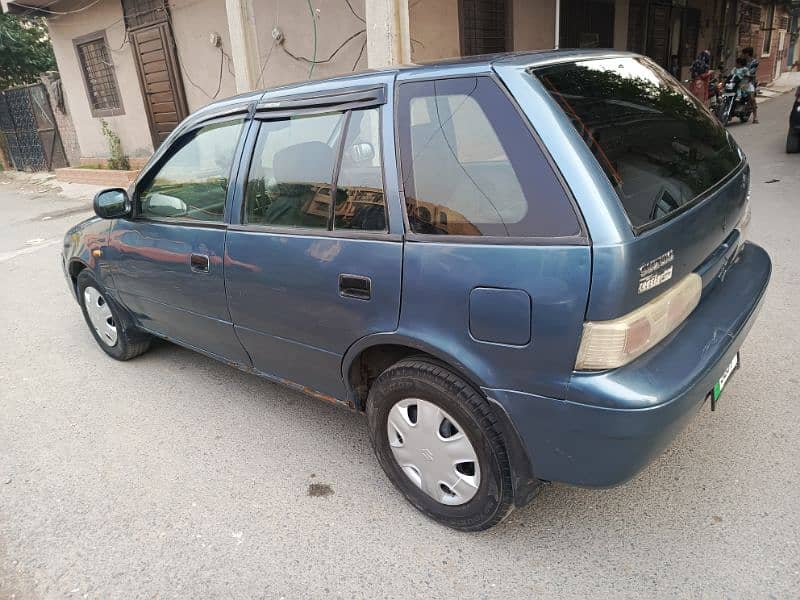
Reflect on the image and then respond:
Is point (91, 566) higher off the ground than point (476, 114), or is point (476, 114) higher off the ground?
point (476, 114)

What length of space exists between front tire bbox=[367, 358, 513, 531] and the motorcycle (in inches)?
508

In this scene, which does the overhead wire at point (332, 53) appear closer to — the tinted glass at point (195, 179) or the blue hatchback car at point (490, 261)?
the tinted glass at point (195, 179)

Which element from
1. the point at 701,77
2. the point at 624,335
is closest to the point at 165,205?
the point at 624,335

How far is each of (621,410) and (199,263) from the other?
7.12 ft

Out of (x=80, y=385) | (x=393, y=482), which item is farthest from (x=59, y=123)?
(x=393, y=482)

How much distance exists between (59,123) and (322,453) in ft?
54.8

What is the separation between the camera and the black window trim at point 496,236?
5.78 feet

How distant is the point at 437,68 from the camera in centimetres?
218

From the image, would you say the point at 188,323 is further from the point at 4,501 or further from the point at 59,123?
the point at 59,123

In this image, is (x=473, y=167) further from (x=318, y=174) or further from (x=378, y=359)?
(x=378, y=359)

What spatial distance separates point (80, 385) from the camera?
3.89 metres

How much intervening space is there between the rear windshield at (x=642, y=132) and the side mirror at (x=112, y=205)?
256 cm

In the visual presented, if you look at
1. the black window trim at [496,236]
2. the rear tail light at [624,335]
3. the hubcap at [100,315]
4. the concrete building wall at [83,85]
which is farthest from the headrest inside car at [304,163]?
the concrete building wall at [83,85]

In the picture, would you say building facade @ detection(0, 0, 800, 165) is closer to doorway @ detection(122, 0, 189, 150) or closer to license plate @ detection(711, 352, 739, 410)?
doorway @ detection(122, 0, 189, 150)
